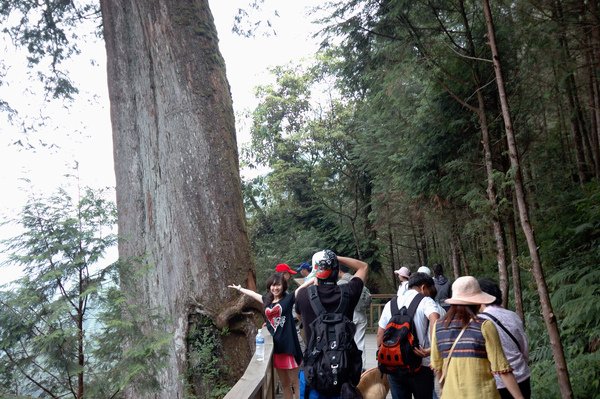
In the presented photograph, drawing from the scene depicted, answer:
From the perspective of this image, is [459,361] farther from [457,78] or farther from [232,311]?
[457,78]

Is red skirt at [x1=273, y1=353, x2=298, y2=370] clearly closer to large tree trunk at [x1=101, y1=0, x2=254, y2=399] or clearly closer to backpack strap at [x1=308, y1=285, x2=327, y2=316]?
large tree trunk at [x1=101, y1=0, x2=254, y2=399]

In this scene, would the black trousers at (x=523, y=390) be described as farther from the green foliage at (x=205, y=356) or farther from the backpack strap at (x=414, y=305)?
the green foliage at (x=205, y=356)

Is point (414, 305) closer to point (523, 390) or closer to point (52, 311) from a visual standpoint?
point (523, 390)

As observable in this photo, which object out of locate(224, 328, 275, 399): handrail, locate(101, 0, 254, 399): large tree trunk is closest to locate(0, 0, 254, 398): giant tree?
locate(101, 0, 254, 399): large tree trunk

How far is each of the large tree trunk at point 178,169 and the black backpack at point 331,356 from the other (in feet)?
8.44

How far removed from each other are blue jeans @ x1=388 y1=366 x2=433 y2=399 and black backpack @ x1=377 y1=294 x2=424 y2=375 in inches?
2.9

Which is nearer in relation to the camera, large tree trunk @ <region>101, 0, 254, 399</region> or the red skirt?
the red skirt

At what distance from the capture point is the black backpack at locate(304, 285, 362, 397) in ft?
12.7

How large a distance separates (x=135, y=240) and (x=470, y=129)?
6.48 m

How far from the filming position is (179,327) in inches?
254

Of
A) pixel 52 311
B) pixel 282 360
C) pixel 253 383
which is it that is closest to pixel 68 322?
pixel 52 311

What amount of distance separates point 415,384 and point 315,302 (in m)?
1.37

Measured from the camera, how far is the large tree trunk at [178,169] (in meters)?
6.53

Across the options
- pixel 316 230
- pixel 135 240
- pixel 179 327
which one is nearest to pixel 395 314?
pixel 179 327
